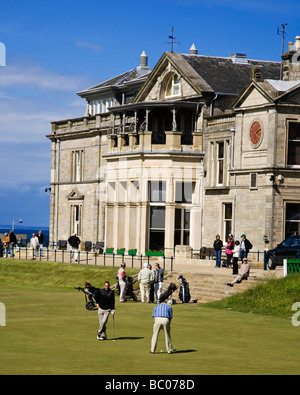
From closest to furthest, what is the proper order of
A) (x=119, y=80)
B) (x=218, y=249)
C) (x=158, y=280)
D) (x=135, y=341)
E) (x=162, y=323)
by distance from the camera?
1. (x=162, y=323)
2. (x=135, y=341)
3. (x=158, y=280)
4. (x=218, y=249)
5. (x=119, y=80)

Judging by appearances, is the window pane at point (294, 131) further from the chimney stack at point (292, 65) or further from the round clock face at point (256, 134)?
the chimney stack at point (292, 65)

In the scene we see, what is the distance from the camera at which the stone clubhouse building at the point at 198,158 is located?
4331cm

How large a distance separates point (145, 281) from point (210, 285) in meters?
2.88

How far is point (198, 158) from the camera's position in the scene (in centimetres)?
5000

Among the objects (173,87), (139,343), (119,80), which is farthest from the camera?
(119,80)

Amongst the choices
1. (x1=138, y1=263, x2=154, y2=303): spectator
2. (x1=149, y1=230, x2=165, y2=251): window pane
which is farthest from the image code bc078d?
(x1=149, y1=230, x2=165, y2=251): window pane

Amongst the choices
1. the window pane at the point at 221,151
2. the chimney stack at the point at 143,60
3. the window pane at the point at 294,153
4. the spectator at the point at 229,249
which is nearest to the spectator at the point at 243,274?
the spectator at the point at 229,249

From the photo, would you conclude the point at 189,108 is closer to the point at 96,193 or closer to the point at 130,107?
the point at 130,107

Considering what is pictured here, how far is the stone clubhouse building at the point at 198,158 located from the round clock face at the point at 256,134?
0.19ft

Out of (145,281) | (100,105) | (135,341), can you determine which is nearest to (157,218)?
(145,281)

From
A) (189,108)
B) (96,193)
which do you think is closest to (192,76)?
(189,108)

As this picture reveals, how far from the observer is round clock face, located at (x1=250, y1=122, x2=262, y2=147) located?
44000mm

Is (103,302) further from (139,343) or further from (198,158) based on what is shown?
(198,158)
